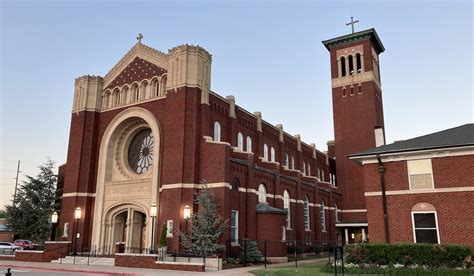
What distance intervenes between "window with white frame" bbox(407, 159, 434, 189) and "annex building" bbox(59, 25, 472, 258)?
248 centimetres

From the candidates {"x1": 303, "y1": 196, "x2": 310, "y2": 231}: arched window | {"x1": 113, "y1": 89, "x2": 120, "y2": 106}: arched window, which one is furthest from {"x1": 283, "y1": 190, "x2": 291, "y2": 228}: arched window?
{"x1": 113, "y1": 89, "x2": 120, "y2": 106}: arched window

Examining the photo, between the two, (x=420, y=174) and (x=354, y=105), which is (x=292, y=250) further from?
(x=354, y=105)

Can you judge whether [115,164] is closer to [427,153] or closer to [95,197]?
[95,197]

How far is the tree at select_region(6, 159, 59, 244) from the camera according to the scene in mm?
45594

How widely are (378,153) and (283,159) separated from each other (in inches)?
979

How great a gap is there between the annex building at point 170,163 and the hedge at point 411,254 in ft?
8.07

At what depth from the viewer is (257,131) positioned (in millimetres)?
43281

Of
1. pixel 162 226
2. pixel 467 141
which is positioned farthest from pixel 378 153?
pixel 162 226

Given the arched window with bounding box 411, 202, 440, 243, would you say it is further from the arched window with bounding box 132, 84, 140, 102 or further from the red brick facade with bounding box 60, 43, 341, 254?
the arched window with bounding box 132, 84, 140, 102

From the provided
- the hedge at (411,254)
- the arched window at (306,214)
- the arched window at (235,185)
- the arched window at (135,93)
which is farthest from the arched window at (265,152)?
the hedge at (411,254)

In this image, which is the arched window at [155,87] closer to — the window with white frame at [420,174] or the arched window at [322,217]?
the window with white frame at [420,174]

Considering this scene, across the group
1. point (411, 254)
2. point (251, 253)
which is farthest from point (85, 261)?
point (411, 254)

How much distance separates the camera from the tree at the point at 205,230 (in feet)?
89.8

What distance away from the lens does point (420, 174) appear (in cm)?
2267
